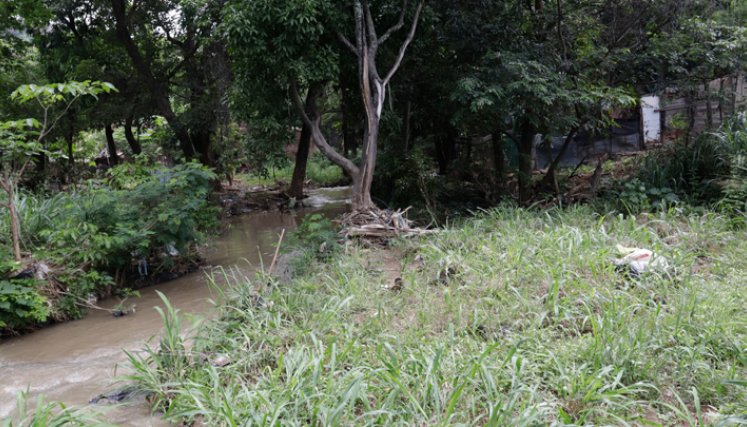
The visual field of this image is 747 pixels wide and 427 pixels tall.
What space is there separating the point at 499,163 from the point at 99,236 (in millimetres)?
6690

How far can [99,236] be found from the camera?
5.88 m

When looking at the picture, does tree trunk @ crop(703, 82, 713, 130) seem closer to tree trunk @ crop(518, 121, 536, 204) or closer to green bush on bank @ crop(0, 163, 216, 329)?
tree trunk @ crop(518, 121, 536, 204)

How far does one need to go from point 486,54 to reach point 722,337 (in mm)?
5713

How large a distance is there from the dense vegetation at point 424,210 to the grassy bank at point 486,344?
0.07ft

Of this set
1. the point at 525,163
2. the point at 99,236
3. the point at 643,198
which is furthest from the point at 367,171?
the point at 643,198

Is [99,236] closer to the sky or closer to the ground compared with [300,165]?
closer to the ground

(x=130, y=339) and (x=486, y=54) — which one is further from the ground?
(x=486, y=54)

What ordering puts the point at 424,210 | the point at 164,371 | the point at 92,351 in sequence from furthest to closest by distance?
the point at 424,210 → the point at 92,351 → the point at 164,371

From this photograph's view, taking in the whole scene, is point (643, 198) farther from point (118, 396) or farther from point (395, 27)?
point (118, 396)

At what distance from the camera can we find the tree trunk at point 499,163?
9.42 meters

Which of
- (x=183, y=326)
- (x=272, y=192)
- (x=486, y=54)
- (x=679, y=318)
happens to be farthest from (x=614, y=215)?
(x=272, y=192)

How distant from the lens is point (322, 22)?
7445 millimetres

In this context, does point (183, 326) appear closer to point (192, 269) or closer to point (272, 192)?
point (192, 269)

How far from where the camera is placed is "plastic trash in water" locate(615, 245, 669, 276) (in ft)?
13.8
